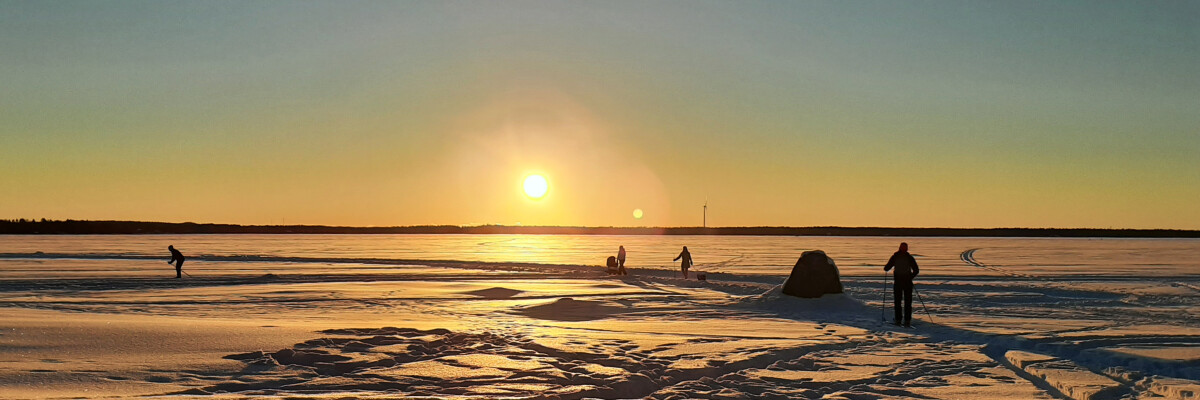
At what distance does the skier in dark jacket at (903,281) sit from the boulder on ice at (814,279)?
284 centimetres

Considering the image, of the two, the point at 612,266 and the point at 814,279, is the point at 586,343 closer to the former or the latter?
the point at 814,279

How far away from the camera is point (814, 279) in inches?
766

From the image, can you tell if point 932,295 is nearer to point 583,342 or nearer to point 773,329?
point 773,329

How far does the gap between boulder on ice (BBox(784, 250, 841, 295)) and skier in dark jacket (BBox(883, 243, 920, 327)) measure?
9.33 ft

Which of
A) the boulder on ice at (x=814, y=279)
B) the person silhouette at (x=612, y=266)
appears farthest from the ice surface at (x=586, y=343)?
the person silhouette at (x=612, y=266)

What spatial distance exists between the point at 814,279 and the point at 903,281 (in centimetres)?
351

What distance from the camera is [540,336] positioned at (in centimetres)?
1363

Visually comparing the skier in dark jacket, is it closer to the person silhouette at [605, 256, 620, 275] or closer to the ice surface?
the ice surface

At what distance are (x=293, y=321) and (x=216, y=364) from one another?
4851 mm

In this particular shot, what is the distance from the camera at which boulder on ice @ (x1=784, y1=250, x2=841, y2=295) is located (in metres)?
19.4

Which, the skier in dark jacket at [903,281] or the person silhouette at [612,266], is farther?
the person silhouette at [612,266]

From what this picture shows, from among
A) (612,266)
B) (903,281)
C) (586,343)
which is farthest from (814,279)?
(612,266)

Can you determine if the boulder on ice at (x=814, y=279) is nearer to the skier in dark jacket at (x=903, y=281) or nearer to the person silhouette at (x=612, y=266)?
the skier in dark jacket at (x=903, y=281)

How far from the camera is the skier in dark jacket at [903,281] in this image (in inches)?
617
